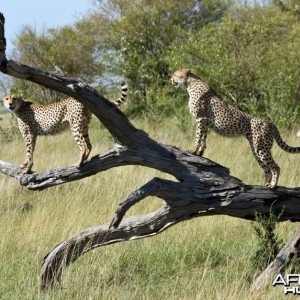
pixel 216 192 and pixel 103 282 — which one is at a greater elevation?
pixel 216 192

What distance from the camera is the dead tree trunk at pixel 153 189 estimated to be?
4.77 meters

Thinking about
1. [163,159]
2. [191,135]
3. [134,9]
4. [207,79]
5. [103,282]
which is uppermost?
[134,9]

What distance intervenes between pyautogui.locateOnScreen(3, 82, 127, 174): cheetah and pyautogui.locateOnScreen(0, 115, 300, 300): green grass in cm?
80

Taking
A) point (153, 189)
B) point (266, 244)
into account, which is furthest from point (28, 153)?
point (266, 244)

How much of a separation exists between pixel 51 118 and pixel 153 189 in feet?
5.05

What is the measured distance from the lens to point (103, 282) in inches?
195

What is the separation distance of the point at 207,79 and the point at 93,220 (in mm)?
6195

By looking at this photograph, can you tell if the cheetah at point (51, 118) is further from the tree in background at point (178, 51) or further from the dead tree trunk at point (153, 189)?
the tree in background at point (178, 51)

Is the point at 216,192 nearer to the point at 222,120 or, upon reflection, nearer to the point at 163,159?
the point at 163,159

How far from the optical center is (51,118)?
596cm

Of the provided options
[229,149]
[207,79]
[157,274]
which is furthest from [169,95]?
[157,274]

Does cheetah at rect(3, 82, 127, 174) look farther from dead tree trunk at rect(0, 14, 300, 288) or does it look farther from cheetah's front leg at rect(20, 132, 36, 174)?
dead tree trunk at rect(0, 14, 300, 288)

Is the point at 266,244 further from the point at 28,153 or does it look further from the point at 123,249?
the point at 28,153

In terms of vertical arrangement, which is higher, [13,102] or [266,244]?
[13,102]
